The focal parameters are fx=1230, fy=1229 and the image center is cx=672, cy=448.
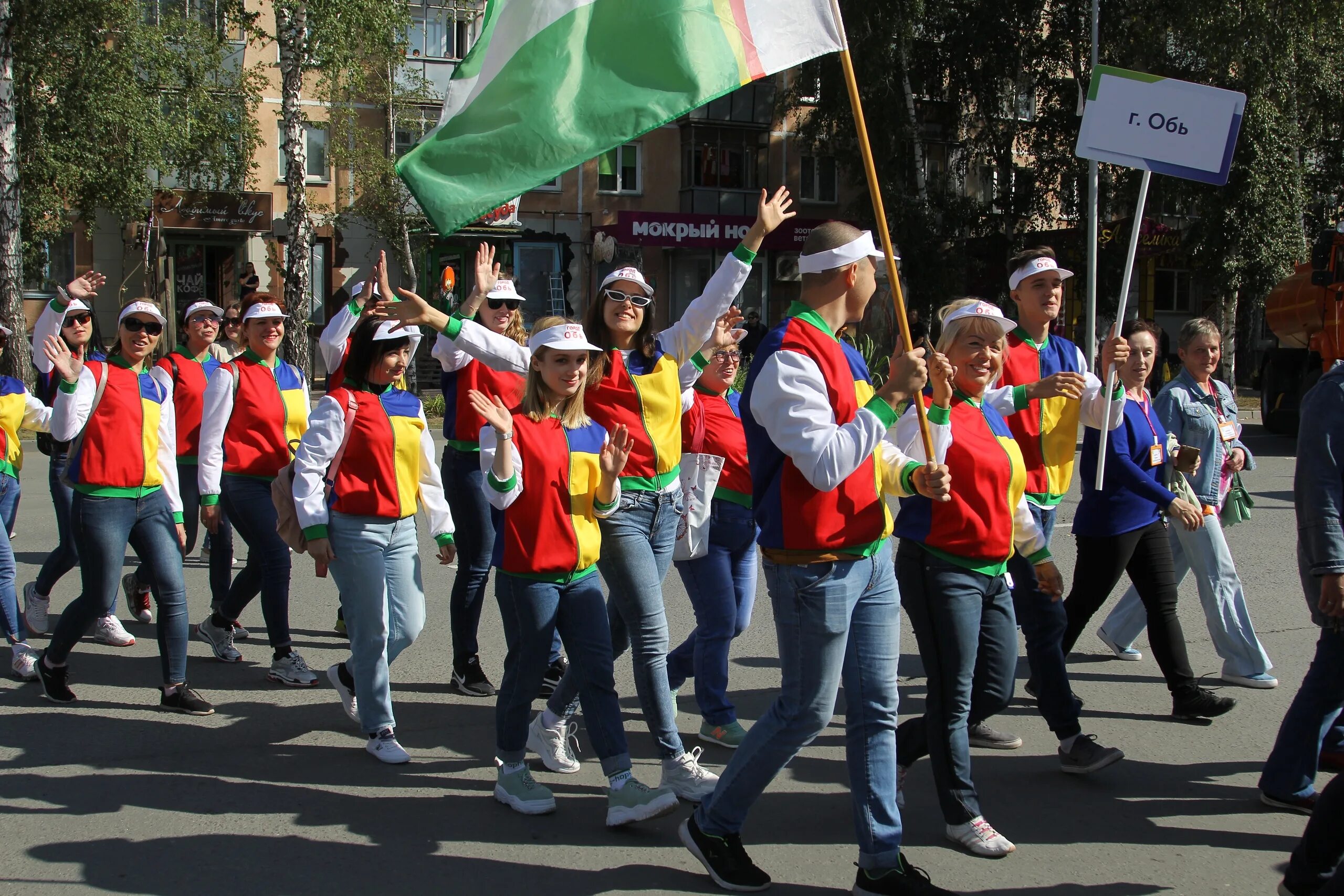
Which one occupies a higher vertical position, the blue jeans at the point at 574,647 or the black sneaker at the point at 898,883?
the blue jeans at the point at 574,647

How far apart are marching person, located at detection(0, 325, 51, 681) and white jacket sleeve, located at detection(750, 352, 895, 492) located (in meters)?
4.13

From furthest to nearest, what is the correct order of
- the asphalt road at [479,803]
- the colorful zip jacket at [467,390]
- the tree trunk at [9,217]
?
1. the tree trunk at [9,217]
2. the colorful zip jacket at [467,390]
3. the asphalt road at [479,803]

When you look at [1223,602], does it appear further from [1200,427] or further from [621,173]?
[621,173]

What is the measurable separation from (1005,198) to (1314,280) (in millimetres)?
17360

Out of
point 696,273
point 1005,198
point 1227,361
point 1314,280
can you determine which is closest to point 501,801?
point 1314,280

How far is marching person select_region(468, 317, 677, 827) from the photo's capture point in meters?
4.31

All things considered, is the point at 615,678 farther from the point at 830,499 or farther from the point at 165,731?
the point at 830,499

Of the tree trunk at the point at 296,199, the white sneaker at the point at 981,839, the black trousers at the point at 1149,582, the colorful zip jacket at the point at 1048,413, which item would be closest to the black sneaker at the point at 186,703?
the white sneaker at the point at 981,839

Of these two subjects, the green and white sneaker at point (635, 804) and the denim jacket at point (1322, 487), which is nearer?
the denim jacket at point (1322, 487)

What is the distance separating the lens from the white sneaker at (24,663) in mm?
6113

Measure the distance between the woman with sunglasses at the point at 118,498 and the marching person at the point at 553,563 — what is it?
2.02 m

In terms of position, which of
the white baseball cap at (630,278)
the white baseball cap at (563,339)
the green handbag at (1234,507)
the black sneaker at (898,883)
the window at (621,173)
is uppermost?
the window at (621,173)

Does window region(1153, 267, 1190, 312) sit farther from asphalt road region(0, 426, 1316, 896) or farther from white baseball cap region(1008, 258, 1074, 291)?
white baseball cap region(1008, 258, 1074, 291)

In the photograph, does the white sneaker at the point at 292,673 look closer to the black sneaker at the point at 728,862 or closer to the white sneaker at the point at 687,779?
the white sneaker at the point at 687,779
